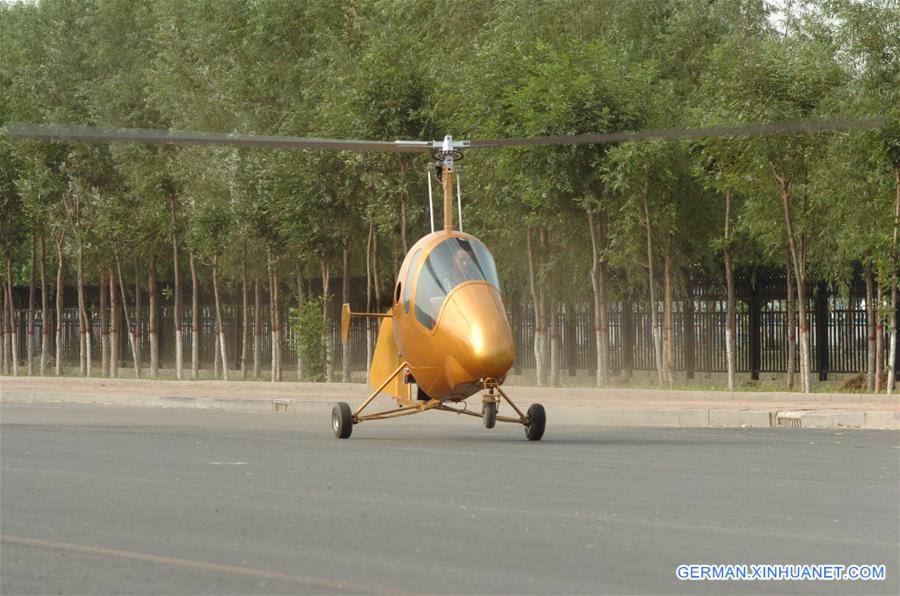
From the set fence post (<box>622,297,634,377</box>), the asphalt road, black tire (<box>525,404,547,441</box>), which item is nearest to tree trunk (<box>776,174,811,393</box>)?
fence post (<box>622,297,634,377</box>)

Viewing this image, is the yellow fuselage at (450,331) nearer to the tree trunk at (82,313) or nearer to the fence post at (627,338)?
the fence post at (627,338)

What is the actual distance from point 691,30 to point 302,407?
1327cm

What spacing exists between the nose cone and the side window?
100cm

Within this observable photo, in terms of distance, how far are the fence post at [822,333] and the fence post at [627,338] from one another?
440 centimetres

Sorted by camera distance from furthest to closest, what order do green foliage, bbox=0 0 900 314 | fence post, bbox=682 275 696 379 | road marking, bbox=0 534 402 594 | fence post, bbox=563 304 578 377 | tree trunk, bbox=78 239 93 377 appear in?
tree trunk, bbox=78 239 93 377, fence post, bbox=563 304 578 377, fence post, bbox=682 275 696 379, green foliage, bbox=0 0 900 314, road marking, bbox=0 534 402 594

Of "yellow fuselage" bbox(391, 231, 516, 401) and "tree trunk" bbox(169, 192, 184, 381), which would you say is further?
"tree trunk" bbox(169, 192, 184, 381)

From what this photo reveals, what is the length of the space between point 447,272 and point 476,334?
1.19 m

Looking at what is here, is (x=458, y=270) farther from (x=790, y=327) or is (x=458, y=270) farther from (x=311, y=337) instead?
(x=311, y=337)

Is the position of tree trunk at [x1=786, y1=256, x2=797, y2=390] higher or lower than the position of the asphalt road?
higher

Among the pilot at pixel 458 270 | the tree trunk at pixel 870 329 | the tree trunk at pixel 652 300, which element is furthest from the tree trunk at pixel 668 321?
the pilot at pixel 458 270

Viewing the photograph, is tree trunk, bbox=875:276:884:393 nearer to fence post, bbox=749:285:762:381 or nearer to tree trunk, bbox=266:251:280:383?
fence post, bbox=749:285:762:381

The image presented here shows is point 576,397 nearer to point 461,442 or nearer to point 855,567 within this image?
point 461,442

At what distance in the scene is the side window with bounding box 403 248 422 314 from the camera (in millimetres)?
17219

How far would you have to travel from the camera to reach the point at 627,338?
3347 centimetres
